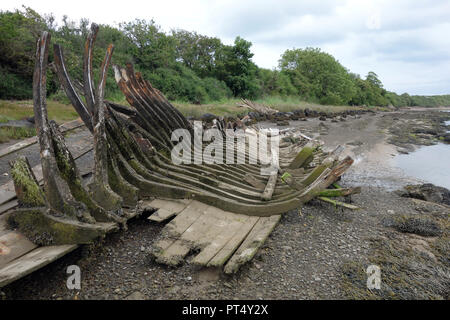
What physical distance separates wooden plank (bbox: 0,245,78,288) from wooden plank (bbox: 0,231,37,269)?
0.07 meters

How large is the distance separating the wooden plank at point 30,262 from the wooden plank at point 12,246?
0.07 meters

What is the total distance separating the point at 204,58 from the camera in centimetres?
3853

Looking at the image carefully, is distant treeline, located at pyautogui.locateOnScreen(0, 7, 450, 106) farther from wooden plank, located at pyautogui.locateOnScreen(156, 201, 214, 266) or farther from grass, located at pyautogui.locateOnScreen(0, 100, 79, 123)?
wooden plank, located at pyautogui.locateOnScreen(156, 201, 214, 266)

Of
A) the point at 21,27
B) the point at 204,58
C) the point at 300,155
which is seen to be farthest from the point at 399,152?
the point at 204,58

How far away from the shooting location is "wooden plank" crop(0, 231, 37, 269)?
7.95 feet

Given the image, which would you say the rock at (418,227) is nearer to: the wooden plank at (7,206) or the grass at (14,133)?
the wooden plank at (7,206)

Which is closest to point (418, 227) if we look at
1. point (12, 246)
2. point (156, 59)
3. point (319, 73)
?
point (12, 246)

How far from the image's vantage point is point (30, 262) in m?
2.26

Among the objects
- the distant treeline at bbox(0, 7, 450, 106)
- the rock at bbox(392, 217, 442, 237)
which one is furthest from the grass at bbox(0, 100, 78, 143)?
the rock at bbox(392, 217, 442, 237)

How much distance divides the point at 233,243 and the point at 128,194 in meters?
1.60

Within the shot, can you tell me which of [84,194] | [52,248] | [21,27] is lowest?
[52,248]

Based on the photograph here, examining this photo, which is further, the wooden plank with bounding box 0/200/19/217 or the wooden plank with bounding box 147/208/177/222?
the wooden plank with bounding box 147/208/177/222

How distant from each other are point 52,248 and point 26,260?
22 centimetres
